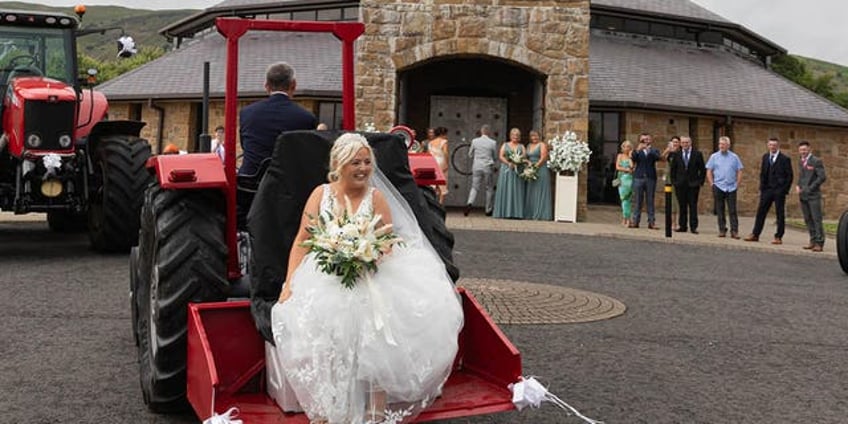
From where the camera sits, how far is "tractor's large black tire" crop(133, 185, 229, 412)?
3.58 m

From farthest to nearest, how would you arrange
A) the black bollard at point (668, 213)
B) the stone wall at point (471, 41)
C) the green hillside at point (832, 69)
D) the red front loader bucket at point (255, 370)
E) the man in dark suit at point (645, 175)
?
the green hillside at point (832, 69), the stone wall at point (471, 41), the man in dark suit at point (645, 175), the black bollard at point (668, 213), the red front loader bucket at point (255, 370)

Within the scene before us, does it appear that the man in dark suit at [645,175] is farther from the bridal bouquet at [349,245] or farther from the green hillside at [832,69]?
the green hillside at [832,69]

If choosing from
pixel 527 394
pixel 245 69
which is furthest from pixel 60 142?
pixel 245 69

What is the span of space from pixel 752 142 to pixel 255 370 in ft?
74.0

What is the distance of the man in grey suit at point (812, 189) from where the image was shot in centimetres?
1280

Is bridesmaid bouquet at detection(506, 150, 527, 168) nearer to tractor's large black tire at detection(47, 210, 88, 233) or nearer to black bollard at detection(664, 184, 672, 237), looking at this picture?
black bollard at detection(664, 184, 672, 237)

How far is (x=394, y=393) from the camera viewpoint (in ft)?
10.0

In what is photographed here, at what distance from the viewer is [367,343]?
9.83 feet

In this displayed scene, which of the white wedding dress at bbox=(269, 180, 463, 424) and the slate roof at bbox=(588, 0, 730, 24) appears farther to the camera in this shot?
the slate roof at bbox=(588, 0, 730, 24)

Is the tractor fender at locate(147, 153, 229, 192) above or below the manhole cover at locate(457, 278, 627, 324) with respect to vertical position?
above

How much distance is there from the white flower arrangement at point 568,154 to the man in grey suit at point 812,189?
4.45 meters

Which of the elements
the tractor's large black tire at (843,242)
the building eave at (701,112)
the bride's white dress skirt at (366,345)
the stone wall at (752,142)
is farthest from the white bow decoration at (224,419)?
the stone wall at (752,142)

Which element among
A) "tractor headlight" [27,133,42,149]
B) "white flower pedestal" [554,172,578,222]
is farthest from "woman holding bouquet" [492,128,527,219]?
"tractor headlight" [27,133,42,149]

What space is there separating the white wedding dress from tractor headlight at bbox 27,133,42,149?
6632 millimetres
